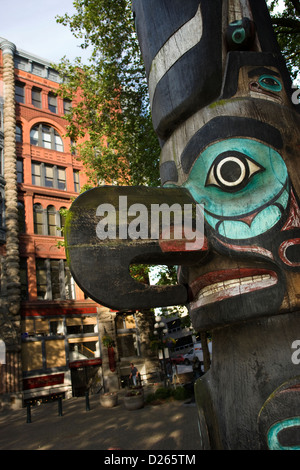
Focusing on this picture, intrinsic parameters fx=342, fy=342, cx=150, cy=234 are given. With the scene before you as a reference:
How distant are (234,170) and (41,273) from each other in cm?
1986

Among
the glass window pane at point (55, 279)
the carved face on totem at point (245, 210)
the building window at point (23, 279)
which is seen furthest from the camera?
the glass window pane at point (55, 279)

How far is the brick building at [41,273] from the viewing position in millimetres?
17438

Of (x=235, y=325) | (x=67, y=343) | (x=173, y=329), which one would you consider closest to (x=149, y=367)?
(x=67, y=343)

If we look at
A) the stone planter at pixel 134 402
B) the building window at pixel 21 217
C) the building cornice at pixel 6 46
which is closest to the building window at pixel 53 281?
the building window at pixel 21 217

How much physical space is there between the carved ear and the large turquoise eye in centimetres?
100

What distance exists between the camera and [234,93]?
211 centimetres

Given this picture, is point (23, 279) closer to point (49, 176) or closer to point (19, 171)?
point (19, 171)

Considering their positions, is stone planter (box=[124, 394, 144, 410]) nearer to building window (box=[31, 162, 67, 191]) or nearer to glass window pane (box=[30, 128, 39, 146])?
building window (box=[31, 162, 67, 191])

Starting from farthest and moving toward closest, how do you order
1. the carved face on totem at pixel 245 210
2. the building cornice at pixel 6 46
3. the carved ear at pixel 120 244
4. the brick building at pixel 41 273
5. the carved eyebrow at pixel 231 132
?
the building cornice at pixel 6 46, the brick building at pixel 41 273, the carved eyebrow at pixel 231 132, the carved face on totem at pixel 245 210, the carved ear at pixel 120 244

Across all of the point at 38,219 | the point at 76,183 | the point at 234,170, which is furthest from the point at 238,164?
the point at 76,183

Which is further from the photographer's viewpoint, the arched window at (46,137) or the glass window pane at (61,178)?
the glass window pane at (61,178)

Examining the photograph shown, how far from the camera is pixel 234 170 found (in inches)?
71.5

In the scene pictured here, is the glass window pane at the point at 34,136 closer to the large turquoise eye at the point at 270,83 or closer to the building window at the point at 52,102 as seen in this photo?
the building window at the point at 52,102

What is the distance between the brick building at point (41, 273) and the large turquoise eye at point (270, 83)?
16.8 m
